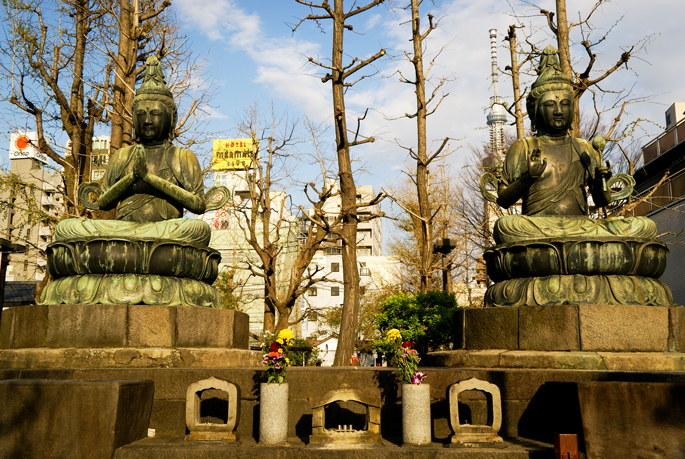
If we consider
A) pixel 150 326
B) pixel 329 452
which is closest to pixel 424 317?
pixel 150 326

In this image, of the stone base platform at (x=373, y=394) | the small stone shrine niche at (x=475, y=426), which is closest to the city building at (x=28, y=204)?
the stone base platform at (x=373, y=394)

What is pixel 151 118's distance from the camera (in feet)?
28.0

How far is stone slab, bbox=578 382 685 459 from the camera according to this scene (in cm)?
441

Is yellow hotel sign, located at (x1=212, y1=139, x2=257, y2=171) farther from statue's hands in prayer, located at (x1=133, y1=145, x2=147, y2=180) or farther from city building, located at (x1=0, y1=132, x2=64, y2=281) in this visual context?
statue's hands in prayer, located at (x1=133, y1=145, x2=147, y2=180)

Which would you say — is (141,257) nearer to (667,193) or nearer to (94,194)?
(94,194)

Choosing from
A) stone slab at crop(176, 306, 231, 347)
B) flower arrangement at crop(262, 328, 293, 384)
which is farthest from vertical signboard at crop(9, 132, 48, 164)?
flower arrangement at crop(262, 328, 293, 384)

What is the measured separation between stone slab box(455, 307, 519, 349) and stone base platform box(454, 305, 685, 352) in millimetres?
12

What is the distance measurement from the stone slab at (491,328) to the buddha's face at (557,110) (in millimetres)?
2767

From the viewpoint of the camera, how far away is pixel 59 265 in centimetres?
753

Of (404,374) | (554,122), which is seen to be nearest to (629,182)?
(554,122)

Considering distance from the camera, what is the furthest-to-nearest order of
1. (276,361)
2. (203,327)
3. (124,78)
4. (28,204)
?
(28,204), (124,78), (203,327), (276,361)

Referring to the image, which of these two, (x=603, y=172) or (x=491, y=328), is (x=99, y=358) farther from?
(x=603, y=172)

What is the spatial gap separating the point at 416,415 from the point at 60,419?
116 inches

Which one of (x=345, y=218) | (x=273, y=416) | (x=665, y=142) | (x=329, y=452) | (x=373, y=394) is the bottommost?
(x=329, y=452)
